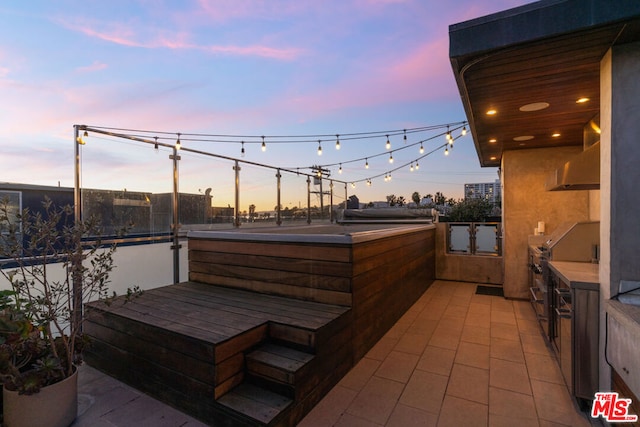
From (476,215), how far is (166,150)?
10.6 m

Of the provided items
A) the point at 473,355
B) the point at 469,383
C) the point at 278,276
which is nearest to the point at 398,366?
the point at 469,383

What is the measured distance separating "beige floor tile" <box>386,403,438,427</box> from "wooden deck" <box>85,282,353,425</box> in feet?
1.58

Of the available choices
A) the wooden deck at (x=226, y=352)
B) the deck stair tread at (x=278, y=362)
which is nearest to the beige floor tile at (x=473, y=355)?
the wooden deck at (x=226, y=352)

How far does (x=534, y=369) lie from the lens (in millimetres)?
2357

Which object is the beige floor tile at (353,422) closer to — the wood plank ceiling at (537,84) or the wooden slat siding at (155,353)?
the wooden slat siding at (155,353)

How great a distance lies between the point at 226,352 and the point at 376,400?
3.46 feet

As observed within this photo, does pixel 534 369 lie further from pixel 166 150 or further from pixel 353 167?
pixel 353 167

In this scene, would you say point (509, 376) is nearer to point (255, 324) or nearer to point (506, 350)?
point (506, 350)

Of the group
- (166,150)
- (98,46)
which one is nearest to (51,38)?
(98,46)

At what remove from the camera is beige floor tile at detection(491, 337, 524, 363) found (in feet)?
8.45

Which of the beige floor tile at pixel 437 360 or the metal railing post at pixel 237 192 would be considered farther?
the metal railing post at pixel 237 192

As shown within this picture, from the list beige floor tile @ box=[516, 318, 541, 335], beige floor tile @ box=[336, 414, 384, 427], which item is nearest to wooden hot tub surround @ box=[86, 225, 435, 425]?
beige floor tile @ box=[336, 414, 384, 427]

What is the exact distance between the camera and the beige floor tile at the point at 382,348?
2.59m

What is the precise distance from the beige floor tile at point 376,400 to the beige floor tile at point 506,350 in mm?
1147
